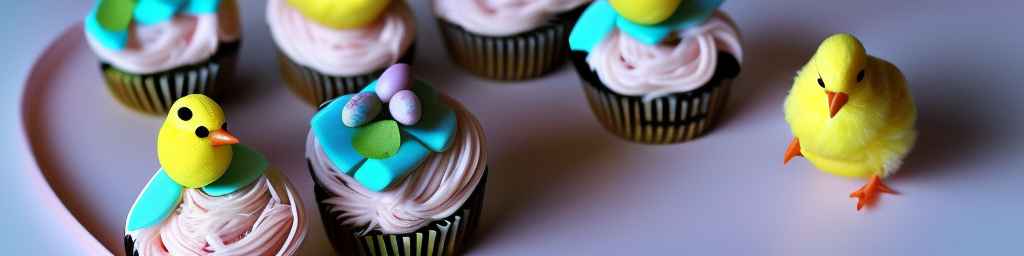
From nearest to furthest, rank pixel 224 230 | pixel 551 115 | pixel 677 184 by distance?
1. pixel 224 230
2. pixel 677 184
3. pixel 551 115

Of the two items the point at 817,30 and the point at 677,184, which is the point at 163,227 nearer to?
the point at 677,184

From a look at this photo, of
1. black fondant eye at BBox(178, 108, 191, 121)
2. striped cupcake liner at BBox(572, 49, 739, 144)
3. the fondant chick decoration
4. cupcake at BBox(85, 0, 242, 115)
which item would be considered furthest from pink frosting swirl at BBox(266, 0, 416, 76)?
black fondant eye at BBox(178, 108, 191, 121)

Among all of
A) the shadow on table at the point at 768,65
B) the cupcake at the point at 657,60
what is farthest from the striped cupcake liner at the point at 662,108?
the shadow on table at the point at 768,65

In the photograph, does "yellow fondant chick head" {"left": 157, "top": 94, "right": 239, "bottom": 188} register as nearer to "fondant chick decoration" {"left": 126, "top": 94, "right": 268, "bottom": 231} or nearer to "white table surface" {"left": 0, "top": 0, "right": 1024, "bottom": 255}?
"fondant chick decoration" {"left": 126, "top": 94, "right": 268, "bottom": 231}

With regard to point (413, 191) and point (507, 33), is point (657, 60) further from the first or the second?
point (413, 191)

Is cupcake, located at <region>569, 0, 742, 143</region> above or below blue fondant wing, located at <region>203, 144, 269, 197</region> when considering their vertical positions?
below

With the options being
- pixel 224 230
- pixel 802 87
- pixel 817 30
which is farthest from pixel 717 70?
pixel 224 230

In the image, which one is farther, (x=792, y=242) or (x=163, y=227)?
(x=792, y=242)
